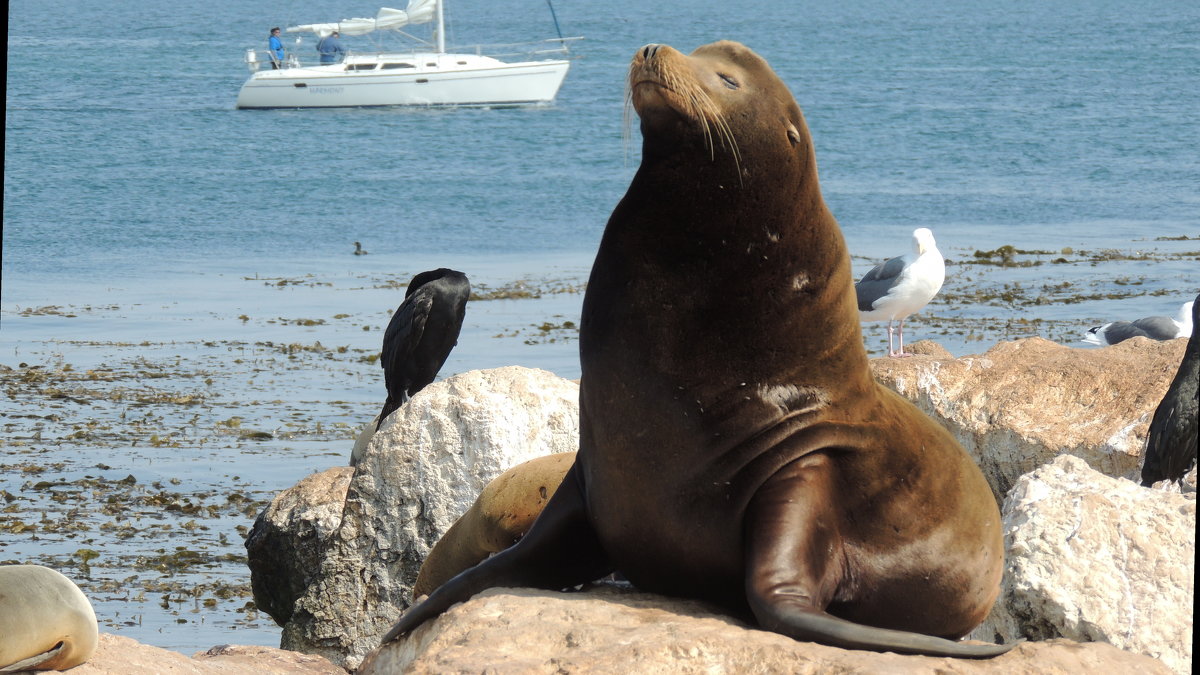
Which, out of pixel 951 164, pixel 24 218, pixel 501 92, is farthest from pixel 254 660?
pixel 501 92

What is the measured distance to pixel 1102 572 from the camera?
183 inches

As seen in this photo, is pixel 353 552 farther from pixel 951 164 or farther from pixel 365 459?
pixel 951 164

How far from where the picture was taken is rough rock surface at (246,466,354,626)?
8133 mm

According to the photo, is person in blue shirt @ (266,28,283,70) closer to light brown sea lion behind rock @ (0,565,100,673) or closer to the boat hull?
the boat hull

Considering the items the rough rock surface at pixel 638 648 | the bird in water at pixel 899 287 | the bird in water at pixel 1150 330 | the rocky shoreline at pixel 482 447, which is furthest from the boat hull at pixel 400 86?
the rough rock surface at pixel 638 648

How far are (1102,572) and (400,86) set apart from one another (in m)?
41.6

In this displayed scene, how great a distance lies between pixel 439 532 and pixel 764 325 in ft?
13.9

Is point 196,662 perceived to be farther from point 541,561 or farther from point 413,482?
point 541,561

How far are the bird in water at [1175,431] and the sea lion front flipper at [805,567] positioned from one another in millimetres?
3411

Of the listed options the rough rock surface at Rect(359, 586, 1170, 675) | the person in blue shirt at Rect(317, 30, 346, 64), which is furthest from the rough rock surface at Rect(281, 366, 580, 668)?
Answer: the person in blue shirt at Rect(317, 30, 346, 64)

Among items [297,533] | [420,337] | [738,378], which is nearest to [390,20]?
[420,337]

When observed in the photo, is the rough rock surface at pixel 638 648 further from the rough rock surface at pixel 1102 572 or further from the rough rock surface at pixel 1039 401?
the rough rock surface at pixel 1039 401

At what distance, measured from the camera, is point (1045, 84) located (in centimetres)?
5150

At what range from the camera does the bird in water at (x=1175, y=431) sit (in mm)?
6641
